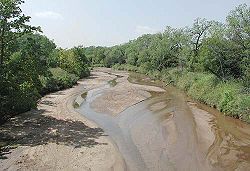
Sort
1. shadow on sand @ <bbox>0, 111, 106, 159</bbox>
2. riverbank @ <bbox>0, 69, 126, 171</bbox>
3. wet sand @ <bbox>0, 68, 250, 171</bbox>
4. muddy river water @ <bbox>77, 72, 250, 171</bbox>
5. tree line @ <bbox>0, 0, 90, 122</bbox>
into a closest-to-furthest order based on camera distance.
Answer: riverbank @ <bbox>0, 69, 126, 171</bbox> → wet sand @ <bbox>0, 68, 250, 171</bbox> → muddy river water @ <bbox>77, 72, 250, 171</bbox> → shadow on sand @ <bbox>0, 111, 106, 159</bbox> → tree line @ <bbox>0, 0, 90, 122</bbox>

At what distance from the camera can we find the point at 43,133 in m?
26.7

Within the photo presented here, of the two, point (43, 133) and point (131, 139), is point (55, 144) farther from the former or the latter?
point (131, 139)

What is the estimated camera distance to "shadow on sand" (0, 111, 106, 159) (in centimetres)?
2420

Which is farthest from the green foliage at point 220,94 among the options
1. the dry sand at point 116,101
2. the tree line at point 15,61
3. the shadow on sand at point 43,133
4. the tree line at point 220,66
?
the tree line at point 15,61

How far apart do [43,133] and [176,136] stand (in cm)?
1110

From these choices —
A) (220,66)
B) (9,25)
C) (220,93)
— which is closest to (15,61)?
(9,25)

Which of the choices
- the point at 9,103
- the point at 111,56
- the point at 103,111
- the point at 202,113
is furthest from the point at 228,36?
the point at 111,56

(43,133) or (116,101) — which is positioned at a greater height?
(43,133)

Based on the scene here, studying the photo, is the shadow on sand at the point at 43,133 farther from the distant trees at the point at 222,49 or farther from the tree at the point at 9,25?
the distant trees at the point at 222,49

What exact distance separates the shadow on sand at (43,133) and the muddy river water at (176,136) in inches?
89.1

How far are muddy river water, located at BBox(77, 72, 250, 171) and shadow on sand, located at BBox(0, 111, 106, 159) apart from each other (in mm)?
2263

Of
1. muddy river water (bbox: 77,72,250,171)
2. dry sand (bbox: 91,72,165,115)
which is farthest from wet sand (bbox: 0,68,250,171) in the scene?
dry sand (bbox: 91,72,165,115)

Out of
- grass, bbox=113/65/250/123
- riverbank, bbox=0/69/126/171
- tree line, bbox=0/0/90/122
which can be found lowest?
riverbank, bbox=0/69/126/171

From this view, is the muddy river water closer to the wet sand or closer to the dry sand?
the wet sand
